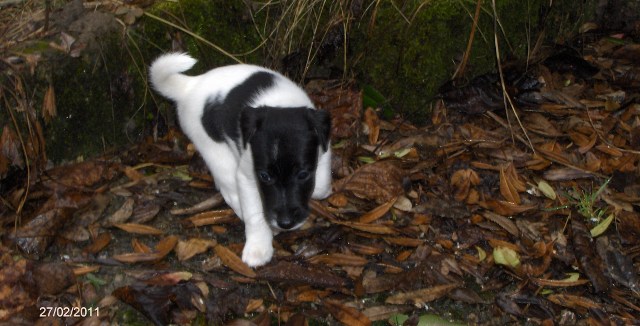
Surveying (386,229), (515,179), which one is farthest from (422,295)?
(515,179)

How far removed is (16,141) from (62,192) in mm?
403

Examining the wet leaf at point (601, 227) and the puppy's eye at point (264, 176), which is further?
the wet leaf at point (601, 227)

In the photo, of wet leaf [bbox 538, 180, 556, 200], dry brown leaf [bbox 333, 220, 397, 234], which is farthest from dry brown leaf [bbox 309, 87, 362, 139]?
wet leaf [bbox 538, 180, 556, 200]

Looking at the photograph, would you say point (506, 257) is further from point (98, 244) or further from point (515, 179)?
point (98, 244)

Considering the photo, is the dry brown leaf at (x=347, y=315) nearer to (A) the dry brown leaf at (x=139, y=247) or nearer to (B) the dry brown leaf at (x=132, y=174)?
(A) the dry brown leaf at (x=139, y=247)

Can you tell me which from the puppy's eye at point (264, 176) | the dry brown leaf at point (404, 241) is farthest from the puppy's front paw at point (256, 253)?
the dry brown leaf at point (404, 241)

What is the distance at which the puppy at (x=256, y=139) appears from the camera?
340 cm

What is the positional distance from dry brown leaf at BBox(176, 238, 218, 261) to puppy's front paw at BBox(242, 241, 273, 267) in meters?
0.22

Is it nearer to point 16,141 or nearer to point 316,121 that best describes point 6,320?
point 16,141

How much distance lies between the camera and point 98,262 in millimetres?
3637

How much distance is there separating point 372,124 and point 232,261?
1583 mm

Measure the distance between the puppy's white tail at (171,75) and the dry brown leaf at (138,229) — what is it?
2.93ft

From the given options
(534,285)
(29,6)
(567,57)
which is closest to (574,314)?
(534,285)

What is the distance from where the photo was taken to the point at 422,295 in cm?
348
